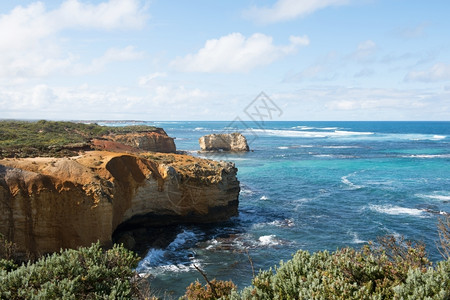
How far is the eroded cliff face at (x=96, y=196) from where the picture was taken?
72.9ft

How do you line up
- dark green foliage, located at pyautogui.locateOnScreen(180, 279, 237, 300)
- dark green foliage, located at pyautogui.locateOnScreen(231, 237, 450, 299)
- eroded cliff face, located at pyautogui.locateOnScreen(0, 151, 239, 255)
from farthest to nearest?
eroded cliff face, located at pyautogui.locateOnScreen(0, 151, 239, 255)
dark green foliage, located at pyautogui.locateOnScreen(180, 279, 237, 300)
dark green foliage, located at pyautogui.locateOnScreen(231, 237, 450, 299)

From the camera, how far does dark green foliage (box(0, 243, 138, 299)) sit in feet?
33.4

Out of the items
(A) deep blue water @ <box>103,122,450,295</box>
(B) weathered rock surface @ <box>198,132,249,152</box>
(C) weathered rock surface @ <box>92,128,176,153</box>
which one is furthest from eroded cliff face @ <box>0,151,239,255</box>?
Answer: (B) weathered rock surface @ <box>198,132,249,152</box>

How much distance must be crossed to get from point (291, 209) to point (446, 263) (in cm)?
2821

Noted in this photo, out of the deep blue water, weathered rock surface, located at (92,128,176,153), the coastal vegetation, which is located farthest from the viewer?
weathered rock surface, located at (92,128,176,153)

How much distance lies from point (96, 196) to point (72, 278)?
13.1m

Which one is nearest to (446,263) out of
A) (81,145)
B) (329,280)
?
(329,280)

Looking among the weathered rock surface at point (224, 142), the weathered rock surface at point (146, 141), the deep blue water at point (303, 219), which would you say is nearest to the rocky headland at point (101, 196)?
the deep blue water at point (303, 219)

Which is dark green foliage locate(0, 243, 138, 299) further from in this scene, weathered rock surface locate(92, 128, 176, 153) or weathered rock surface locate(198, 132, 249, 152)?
weathered rock surface locate(198, 132, 249, 152)

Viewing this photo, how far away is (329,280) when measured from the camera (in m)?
9.73

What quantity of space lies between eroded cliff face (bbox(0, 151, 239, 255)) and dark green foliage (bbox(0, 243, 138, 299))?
1046cm

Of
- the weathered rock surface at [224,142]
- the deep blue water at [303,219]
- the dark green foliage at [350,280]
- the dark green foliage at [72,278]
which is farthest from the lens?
the weathered rock surface at [224,142]

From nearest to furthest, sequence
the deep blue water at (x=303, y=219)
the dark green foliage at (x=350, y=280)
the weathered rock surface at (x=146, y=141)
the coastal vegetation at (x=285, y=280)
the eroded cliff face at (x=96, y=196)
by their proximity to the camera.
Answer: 1. the dark green foliage at (x=350, y=280)
2. the coastal vegetation at (x=285, y=280)
3. the eroded cliff face at (x=96, y=196)
4. the deep blue water at (x=303, y=219)
5. the weathered rock surface at (x=146, y=141)

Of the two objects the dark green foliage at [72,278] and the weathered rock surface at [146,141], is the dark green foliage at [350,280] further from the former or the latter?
the weathered rock surface at [146,141]
